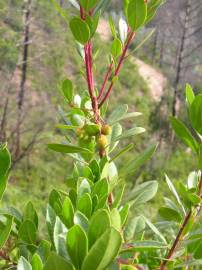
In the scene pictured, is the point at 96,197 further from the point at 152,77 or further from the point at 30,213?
the point at 152,77

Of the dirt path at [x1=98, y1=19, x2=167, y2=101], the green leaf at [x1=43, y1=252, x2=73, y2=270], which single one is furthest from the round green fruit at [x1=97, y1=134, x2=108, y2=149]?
the dirt path at [x1=98, y1=19, x2=167, y2=101]

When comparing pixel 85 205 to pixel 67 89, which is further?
pixel 67 89

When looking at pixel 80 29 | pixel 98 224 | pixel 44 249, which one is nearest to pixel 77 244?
pixel 98 224

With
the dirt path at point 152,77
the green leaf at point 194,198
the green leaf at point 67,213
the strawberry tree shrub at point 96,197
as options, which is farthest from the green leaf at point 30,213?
the dirt path at point 152,77

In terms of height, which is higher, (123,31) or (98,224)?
(123,31)

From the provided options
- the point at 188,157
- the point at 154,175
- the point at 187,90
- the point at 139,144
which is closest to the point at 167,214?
the point at 187,90

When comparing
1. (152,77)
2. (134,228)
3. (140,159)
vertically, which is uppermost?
(140,159)

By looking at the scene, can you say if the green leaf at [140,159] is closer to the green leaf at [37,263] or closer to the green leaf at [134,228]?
the green leaf at [134,228]
